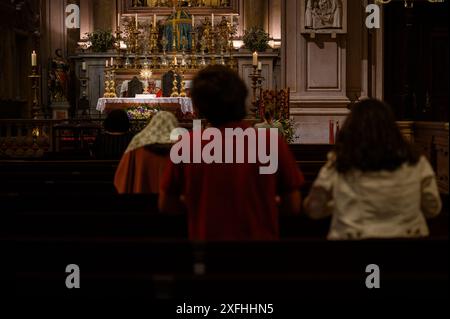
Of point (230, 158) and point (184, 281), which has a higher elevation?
point (230, 158)

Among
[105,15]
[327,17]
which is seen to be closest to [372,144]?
[327,17]

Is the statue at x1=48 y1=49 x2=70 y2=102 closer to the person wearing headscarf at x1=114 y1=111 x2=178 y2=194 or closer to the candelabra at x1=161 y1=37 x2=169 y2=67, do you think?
the candelabra at x1=161 y1=37 x2=169 y2=67

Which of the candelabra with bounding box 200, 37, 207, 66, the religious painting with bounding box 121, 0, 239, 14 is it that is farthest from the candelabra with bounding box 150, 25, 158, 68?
the candelabra with bounding box 200, 37, 207, 66

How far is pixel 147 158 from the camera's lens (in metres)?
4.96

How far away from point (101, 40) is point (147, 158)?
15183 millimetres

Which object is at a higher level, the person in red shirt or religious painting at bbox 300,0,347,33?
religious painting at bbox 300,0,347,33

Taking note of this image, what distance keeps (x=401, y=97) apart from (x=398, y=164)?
1151 centimetres

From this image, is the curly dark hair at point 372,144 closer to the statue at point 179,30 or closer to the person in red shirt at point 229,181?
the person in red shirt at point 229,181

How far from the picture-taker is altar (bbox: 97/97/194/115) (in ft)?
54.3

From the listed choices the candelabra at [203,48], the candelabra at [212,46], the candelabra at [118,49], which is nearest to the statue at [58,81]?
the candelabra at [118,49]

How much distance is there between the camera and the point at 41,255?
2.95m

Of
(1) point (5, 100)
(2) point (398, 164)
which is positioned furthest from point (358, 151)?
(1) point (5, 100)

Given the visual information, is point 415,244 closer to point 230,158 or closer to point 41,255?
point 230,158

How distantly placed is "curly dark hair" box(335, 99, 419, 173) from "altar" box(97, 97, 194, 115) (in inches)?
524
